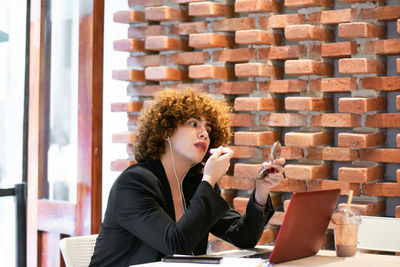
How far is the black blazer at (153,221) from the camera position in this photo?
224 cm

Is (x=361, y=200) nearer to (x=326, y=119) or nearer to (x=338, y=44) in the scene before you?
(x=326, y=119)

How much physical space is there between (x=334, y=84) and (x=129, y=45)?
3.96ft

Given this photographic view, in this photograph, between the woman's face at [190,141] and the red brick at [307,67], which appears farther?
the red brick at [307,67]

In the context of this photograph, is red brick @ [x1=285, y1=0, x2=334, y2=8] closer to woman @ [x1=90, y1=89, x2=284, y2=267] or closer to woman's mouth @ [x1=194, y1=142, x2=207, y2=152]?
woman @ [x1=90, y1=89, x2=284, y2=267]

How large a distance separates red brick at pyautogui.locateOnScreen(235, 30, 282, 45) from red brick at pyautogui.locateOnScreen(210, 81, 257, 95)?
0.70 ft

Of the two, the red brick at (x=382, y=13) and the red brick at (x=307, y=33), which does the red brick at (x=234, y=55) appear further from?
the red brick at (x=382, y=13)

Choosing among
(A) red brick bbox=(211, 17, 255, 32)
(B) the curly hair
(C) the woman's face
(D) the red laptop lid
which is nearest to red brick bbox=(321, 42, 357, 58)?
(A) red brick bbox=(211, 17, 255, 32)

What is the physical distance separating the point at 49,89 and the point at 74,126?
283 mm

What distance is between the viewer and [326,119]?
3.04 meters

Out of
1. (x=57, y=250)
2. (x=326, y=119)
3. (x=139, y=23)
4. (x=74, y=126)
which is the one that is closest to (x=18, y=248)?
(x=57, y=250)

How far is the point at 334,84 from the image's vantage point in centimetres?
302

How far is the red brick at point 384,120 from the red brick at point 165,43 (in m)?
1.12

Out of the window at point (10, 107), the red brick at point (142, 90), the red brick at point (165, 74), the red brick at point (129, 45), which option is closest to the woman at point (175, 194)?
the red brick at point (165, 74)

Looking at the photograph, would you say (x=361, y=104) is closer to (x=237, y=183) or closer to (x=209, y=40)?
(x=237, y=183)
